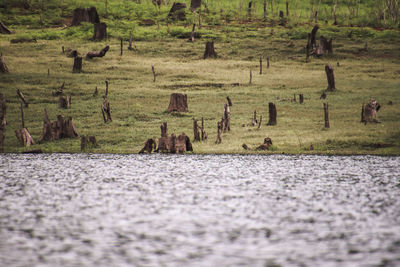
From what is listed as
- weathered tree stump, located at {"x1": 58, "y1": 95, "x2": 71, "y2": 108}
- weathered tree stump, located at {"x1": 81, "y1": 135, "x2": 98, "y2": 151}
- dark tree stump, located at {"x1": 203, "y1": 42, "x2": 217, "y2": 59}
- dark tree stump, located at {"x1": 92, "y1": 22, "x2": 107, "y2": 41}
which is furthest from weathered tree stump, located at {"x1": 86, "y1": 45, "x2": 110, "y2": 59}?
weathered tree stump, located at {"x1": 81, "y1": 135, "x2": 98, "y2": 151}

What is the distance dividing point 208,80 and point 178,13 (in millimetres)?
46375

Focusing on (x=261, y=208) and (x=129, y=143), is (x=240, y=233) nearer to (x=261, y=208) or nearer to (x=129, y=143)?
(x=261, y=208)

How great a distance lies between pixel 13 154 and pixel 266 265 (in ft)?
72.4

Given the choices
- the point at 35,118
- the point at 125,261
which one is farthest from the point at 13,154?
the point at 125,261

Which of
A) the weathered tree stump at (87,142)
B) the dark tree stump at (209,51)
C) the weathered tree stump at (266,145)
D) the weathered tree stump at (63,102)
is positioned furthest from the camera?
the dark tree stump at (209,51)

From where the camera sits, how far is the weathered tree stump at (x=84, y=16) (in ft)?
275

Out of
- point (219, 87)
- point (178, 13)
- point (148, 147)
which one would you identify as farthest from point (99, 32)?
point (148, 147)

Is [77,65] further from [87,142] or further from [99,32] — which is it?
[87,142]

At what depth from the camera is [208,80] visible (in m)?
54.4

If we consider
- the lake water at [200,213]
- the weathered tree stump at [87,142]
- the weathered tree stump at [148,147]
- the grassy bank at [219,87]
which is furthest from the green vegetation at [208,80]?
the lake water at [200,213]

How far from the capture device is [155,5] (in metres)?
110

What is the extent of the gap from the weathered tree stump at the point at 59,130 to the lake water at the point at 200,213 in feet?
18.5

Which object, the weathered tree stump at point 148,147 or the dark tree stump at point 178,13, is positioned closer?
the weathered tree stump at point 148,147

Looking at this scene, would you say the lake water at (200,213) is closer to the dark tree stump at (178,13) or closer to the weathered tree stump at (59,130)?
the weathered tree stump at (59,130)
